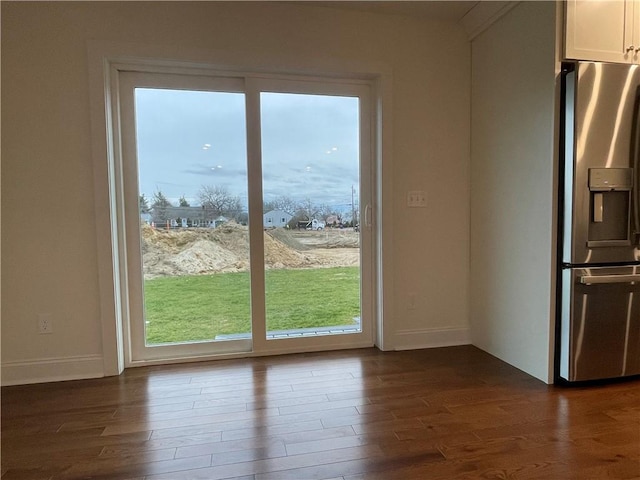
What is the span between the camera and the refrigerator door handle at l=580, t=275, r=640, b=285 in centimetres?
219

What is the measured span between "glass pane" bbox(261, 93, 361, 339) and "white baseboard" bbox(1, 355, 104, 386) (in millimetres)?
1216

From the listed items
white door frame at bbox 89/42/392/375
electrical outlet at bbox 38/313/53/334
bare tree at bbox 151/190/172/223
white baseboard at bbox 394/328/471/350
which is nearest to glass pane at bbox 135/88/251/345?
bare tree at bbox 151/190/172/223

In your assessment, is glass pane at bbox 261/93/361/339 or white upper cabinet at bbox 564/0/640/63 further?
glass pane at bbox 261/93/361/339

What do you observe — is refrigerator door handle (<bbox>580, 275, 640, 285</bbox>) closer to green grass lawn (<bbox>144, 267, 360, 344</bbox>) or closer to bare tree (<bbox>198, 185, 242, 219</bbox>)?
green grass lawn (<bbox>144, 267, 360, 344</bbox>)

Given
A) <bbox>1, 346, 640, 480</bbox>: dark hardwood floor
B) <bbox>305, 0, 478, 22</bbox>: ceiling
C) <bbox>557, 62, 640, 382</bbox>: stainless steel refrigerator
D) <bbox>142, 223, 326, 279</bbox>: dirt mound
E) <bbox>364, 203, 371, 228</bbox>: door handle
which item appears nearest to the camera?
<bbox>1, 346, 640, 480</bbox>: dark hardwood floor

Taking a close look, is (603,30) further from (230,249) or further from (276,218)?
(230,249)

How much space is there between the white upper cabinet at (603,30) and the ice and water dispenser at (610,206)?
0.70m

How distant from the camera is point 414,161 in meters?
2.93

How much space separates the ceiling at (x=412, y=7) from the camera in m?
2.63

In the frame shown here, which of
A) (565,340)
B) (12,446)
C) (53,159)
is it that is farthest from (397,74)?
(12,446)

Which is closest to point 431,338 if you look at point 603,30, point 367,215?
point 367,215

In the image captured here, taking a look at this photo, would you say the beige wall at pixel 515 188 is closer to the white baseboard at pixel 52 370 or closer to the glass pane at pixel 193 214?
the glass pane at pixel 193 214

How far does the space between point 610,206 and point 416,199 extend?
3.99 ft

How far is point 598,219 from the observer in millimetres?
2188
